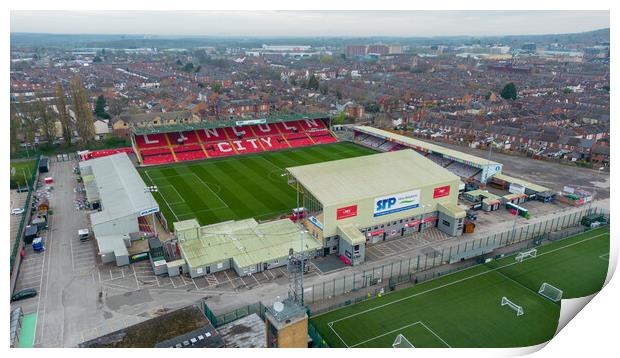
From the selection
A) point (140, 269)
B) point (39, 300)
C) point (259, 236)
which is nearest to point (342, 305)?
point (259, 236)

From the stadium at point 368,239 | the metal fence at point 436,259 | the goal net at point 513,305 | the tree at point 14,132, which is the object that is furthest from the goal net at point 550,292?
the tree at point 14,132

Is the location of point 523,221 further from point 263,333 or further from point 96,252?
point 96,252

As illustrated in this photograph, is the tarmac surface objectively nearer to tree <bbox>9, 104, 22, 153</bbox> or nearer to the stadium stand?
the stadium stand

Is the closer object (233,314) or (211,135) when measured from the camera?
(233,314)

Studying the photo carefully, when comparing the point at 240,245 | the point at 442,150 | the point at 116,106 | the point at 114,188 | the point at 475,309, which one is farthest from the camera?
the point at 116,106

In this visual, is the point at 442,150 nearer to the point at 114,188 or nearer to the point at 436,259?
the point at 436,259

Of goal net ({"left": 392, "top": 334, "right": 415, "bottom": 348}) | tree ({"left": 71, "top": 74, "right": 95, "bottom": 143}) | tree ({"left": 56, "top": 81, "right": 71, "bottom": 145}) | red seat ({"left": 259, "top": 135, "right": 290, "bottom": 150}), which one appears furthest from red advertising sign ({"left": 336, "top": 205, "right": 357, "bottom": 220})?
tree ({"left": 56, "top": 81, "right": 71, "bottom": 145})

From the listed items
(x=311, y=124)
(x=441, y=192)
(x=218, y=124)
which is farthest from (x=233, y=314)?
(x=311, y=124)
